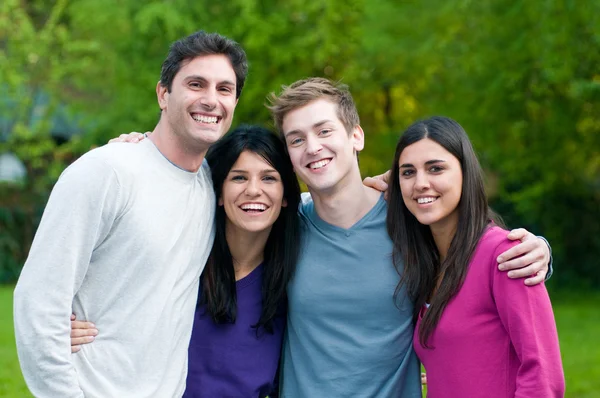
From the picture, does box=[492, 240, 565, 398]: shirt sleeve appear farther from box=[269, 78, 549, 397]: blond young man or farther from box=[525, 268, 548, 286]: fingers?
box=[269, 78, 549, 397]: blond young man

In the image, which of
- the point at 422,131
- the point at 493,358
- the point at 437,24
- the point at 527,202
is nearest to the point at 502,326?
the point at 493,358

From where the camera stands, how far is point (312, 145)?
4.05 m

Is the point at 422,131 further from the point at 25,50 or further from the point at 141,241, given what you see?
the point at 25,50

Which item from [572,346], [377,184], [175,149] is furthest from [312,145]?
[572,346]

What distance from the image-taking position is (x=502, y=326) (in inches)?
133

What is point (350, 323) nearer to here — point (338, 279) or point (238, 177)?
point (338, 279)

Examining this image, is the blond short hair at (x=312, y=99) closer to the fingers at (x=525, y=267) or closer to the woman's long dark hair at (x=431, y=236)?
the woman's long dark hair at (x=431, y=236)

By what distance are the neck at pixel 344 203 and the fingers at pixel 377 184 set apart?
8 cm

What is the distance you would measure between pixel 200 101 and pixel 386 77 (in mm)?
13106

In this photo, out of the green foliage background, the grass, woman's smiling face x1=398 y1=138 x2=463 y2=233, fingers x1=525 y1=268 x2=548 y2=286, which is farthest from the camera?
the green foliage background

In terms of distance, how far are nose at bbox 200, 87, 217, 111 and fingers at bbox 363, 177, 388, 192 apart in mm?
1082

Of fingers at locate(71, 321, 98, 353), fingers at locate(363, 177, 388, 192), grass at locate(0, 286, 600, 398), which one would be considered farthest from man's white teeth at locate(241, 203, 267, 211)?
grass at locate(0, 286, 600, 398)

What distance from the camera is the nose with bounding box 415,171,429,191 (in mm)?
3689

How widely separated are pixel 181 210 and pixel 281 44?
45.1 ft
